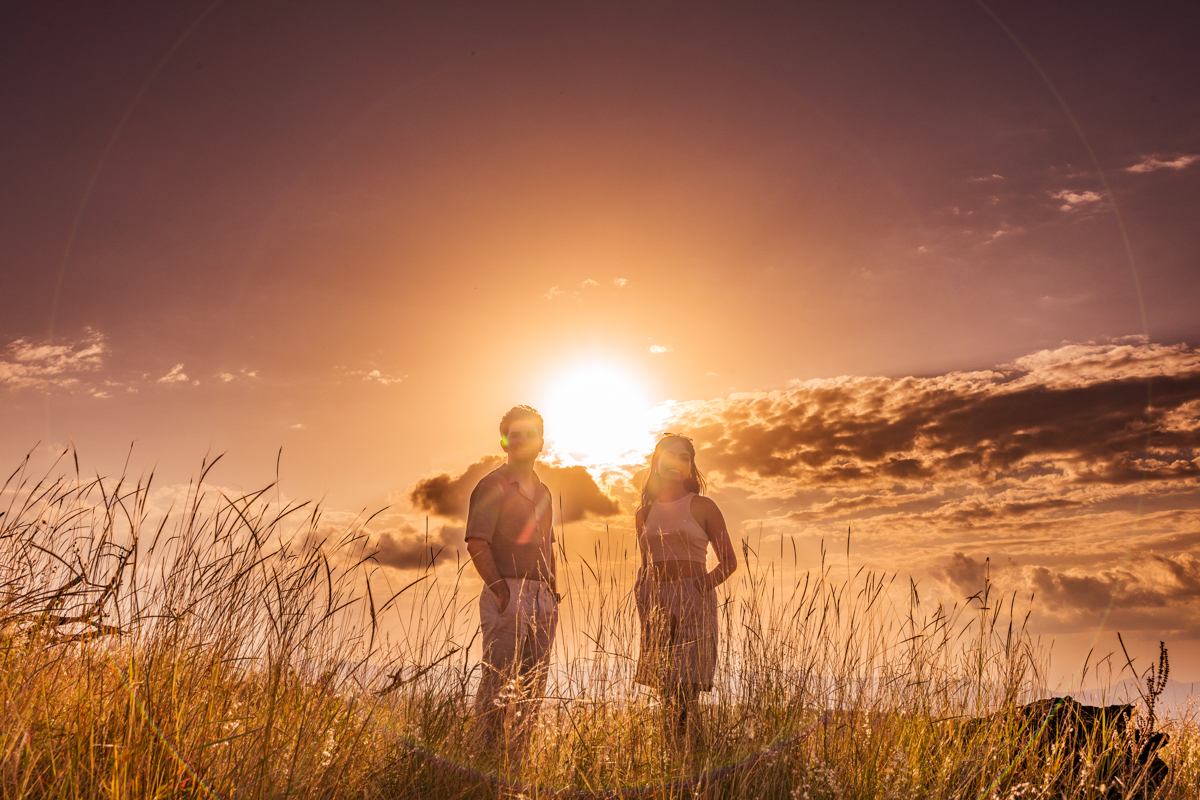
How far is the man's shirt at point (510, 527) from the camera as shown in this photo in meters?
3.53

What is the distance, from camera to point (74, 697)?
Result: 2.79m

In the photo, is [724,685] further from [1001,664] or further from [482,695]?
[1001,664]

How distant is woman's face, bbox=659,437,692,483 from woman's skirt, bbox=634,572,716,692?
0.59 metres

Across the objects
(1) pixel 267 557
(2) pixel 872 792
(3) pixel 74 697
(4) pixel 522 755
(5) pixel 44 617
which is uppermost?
(1) pixel 267 557

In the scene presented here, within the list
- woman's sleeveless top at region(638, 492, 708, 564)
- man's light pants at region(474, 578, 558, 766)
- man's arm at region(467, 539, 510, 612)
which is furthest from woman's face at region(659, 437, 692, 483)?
man's arm at region(467, 539, 510, 612)

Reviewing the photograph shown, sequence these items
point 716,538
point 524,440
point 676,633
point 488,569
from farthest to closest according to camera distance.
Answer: point 716,538 → point 676,633 → point 524,440 → point 488,569

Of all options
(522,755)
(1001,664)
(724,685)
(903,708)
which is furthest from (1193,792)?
(522,755)

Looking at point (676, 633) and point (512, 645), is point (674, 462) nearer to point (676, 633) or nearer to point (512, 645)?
point (676, 633)

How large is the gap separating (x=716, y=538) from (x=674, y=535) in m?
0.25

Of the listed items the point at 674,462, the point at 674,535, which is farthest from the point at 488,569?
the point at 674,462

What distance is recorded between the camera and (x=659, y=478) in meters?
4.21

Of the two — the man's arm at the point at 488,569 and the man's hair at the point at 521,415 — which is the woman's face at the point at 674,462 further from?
the man's arm at the point at 488,569

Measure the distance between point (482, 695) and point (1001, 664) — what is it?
127 inches

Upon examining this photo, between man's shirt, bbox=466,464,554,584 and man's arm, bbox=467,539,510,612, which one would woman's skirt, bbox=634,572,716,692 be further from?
man's arm, bbox=467,539,510,612
